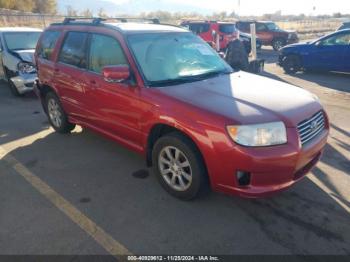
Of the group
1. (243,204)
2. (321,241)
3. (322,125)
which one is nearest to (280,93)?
(322,125)

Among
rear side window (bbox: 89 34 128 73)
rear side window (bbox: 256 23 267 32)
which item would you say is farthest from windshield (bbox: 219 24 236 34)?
rear side window (bbox: 89 34 128 73)

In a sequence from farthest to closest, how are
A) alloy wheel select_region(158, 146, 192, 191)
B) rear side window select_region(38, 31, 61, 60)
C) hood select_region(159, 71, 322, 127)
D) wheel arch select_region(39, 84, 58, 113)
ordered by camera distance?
wheel arch select_region(39, 84, 58, 113) → rear side window select_region(38, 31, 61, 60) → alloy wheel select_region(158, 146, 192, 191) → hood select_region(159, 71, 322, 127)

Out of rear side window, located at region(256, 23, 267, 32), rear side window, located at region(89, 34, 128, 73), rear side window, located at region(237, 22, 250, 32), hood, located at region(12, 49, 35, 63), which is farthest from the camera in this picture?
rear side window, located at region(237, 22, 250, 32)

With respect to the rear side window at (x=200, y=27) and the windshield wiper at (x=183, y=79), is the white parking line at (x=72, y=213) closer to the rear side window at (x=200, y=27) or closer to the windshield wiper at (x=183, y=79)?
the windshield wiper at (x=183, y=79)

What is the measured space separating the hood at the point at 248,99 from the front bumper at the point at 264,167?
25cm

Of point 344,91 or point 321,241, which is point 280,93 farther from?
point 344,91

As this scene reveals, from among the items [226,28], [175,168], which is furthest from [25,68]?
[226,28]

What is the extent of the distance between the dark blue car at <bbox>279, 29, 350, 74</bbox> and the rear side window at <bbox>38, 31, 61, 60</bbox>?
909 centimetres

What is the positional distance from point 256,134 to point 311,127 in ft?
2.56

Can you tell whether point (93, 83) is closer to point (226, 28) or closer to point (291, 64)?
point (291, 64)

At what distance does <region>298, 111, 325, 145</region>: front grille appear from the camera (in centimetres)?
333

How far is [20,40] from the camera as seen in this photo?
925 cm

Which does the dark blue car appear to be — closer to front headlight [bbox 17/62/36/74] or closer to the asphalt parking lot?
the asphalt parking lot

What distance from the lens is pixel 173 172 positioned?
376 cm
